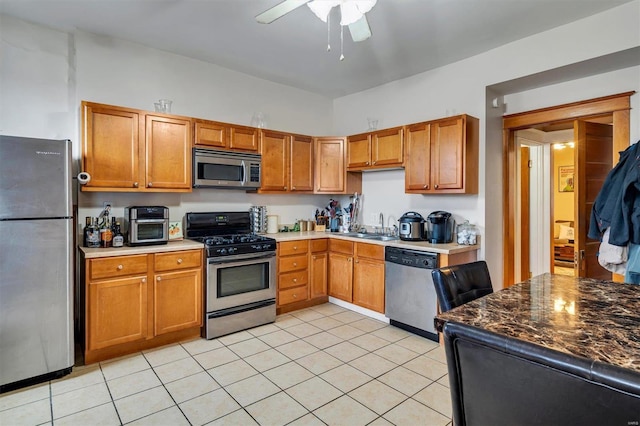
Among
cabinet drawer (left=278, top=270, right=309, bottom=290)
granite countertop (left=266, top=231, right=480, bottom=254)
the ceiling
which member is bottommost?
cabinet drawer (left=278, top=270, right=309, bottom=290)

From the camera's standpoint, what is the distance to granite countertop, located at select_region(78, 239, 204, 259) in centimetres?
278

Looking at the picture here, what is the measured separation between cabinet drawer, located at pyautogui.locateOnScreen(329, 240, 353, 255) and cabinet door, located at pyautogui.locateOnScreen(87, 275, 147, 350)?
2.11 metres

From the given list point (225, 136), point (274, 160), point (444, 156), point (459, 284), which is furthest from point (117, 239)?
point (444, 156)

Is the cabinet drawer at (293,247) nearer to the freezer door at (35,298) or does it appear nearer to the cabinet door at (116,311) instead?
the cabinet door at (116,311)

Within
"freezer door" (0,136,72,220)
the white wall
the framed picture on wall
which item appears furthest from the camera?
the framed picture on wall

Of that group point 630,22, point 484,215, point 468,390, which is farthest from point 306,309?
point 630,22

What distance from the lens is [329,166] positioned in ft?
15.0

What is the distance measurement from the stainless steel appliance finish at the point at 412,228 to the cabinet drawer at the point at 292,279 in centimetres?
122

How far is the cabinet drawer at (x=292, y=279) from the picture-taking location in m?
3.93

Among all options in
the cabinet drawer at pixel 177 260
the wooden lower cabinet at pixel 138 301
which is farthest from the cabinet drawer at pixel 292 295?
the cabinet drawer at pixel 177 260

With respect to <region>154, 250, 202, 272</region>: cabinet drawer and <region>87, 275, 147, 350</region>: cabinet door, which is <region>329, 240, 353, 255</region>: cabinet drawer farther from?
<region>87, 275, 147, 350</region>: cabinet door

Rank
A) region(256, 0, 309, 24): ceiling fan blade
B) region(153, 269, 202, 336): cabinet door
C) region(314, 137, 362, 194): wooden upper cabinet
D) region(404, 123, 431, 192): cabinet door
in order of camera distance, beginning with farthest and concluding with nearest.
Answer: region(314, 137, 362, 194): wooden upper cabinet, region(404, 123, 431, 192): cabinet door, region(153, 269, 202, 336): cabinet door, region(256, 0, 309, 24): ceiling fan blade

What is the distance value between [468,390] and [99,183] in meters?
3.19

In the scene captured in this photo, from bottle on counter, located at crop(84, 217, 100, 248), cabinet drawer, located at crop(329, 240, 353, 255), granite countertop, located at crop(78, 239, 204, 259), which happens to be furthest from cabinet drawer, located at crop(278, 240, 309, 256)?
bottle on counter, located at crop(84, 217, 100, 248)
